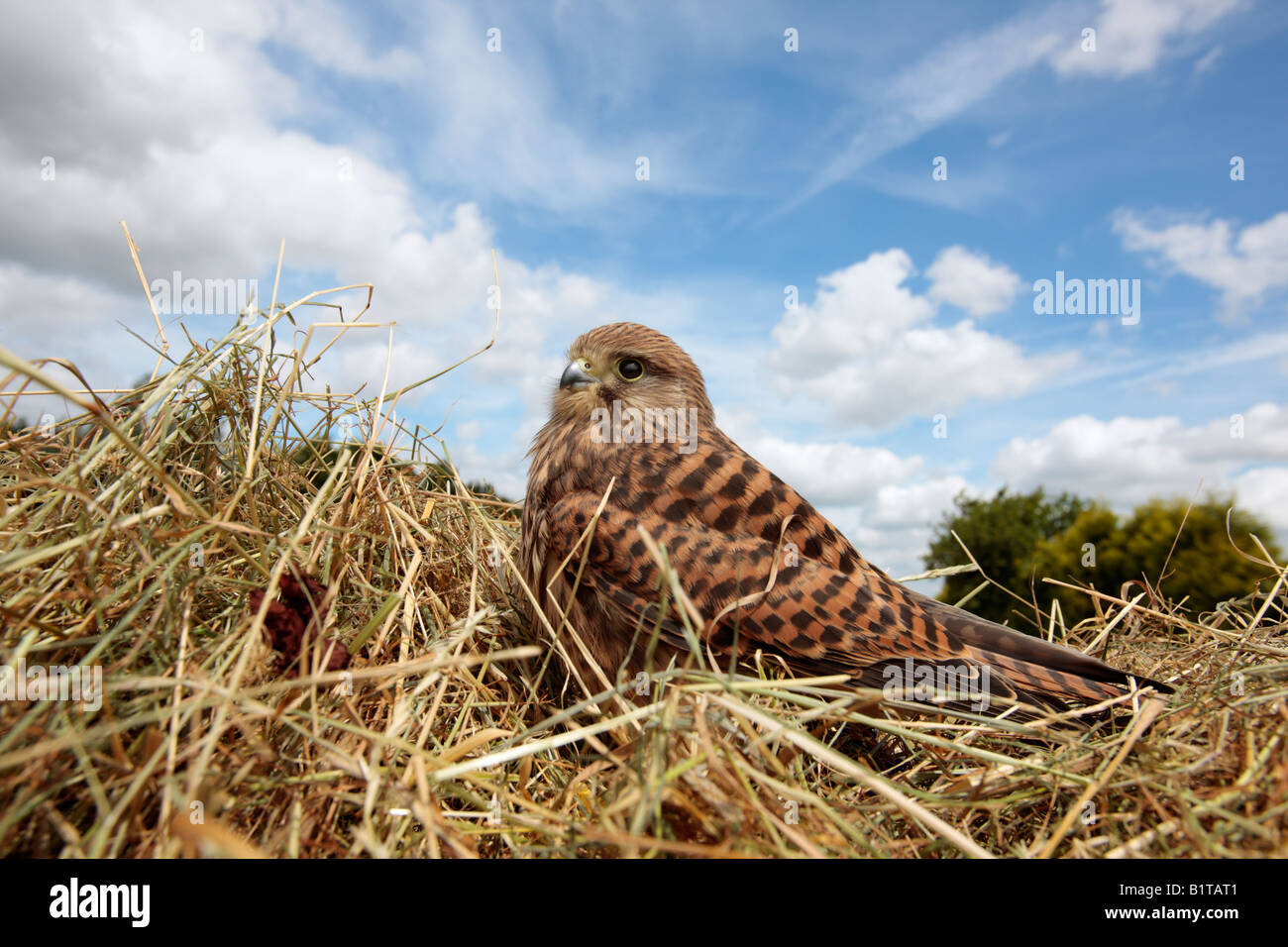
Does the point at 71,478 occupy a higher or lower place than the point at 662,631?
higher

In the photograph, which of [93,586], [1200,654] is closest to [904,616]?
[1200,654]

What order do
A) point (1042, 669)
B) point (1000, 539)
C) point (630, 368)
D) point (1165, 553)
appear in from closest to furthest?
point (1042, 669)
point (630, 368)
point (1165, 553)
point (1000, 539)

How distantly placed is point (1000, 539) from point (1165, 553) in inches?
223

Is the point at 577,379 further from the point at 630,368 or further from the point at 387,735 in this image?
the point at 387,735

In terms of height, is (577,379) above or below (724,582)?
above

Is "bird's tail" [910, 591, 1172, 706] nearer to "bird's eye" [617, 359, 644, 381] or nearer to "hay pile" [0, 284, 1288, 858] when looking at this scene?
"hay pile" [0, 284, 1288, 858]

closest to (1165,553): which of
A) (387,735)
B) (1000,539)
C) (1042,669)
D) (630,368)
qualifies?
(1000,539)

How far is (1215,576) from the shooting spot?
992 centimetres

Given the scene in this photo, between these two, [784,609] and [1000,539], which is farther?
[1000,539]

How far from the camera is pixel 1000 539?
56.5 ft

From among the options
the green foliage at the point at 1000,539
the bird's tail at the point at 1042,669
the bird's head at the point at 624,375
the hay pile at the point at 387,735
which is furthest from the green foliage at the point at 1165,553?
the hay pile at the point at 387,735

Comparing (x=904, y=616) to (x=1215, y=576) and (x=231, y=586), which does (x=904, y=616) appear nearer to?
(x=231, y=586)
